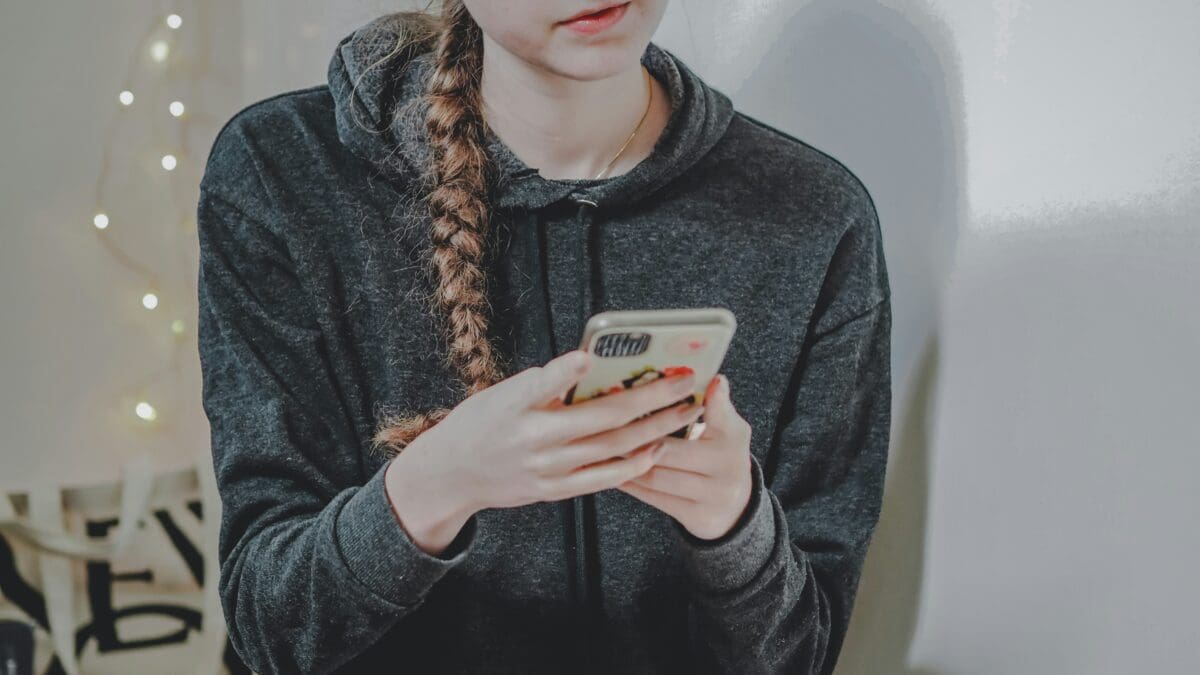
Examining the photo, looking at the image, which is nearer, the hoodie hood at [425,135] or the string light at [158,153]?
the hoodie hood at [425,135]

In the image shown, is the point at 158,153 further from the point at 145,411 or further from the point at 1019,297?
the point at 1019,297

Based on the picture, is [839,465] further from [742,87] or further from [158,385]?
[158,385]

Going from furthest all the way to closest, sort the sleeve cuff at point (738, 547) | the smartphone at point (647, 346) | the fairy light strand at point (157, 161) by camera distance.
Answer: the fairy light strand at point (157, 161) → the sleeve cuff at point (738, 547) → the smartphone at point (647, 346)

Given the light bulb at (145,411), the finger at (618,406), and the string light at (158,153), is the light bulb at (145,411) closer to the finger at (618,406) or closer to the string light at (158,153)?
the string light at (158,153)

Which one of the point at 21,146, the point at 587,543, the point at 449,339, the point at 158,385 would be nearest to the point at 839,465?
the point at 587,543

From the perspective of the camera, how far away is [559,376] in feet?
1.82

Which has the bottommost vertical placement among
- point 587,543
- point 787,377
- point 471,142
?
point 587,543

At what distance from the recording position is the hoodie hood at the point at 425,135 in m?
0.91

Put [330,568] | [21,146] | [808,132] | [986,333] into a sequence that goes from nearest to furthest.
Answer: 1. [330,568]
2. [986,333]
3. [808,132]
4. [21,146]

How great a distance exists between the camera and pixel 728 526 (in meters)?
0.76

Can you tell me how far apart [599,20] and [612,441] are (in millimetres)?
322

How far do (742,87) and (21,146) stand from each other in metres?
0.81

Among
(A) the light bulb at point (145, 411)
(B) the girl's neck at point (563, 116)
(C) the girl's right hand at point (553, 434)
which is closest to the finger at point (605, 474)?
(C) the girl's right hand at point (553, 434)

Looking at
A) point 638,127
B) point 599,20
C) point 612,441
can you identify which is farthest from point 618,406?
point 638,127
